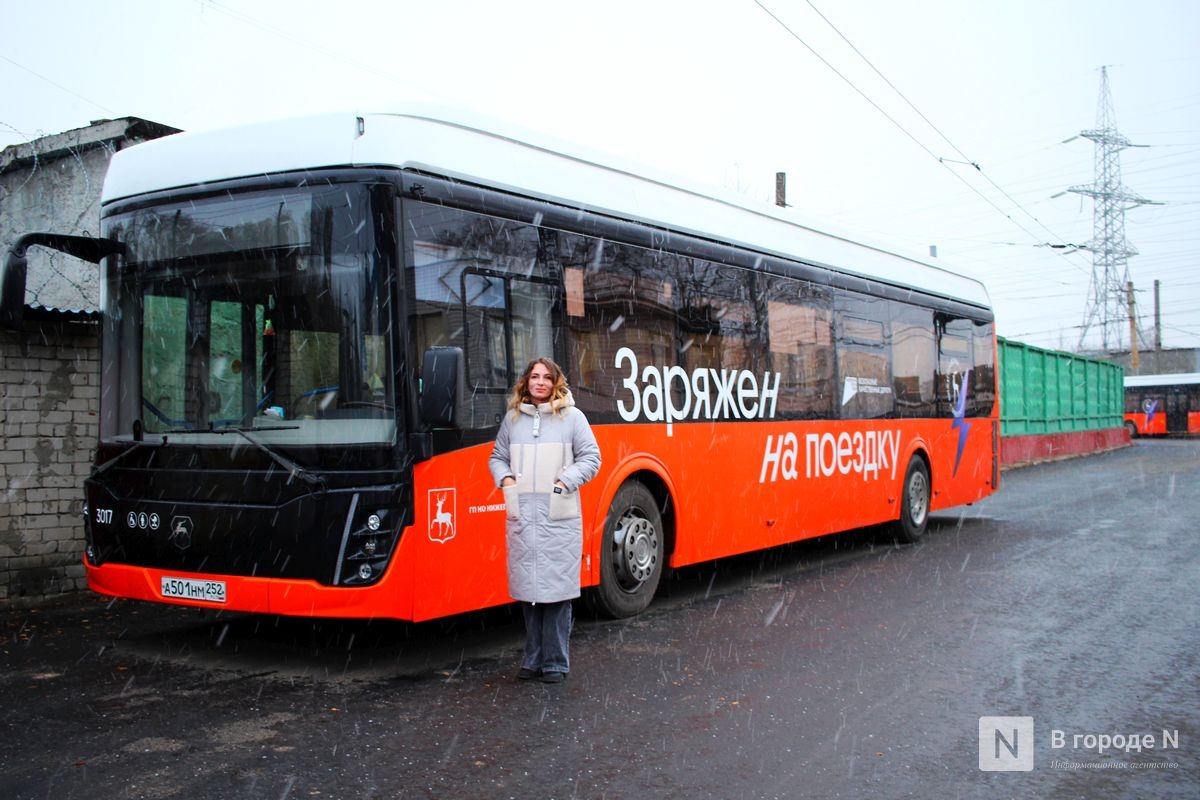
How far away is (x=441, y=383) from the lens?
5.75 m

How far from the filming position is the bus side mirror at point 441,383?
5.75 metres

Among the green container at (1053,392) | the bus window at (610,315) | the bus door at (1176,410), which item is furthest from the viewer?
the bus door at (1176,410)

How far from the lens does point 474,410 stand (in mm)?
6551

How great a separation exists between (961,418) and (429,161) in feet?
31.4

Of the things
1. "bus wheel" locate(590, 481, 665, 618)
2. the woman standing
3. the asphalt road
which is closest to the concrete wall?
the asphalt road

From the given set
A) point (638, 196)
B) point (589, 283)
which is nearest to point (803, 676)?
point (589, 283)

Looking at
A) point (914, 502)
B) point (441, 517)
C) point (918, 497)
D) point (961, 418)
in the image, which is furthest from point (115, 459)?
point (961, 418)

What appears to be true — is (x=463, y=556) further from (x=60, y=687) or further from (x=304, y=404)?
(x=60, y=687)

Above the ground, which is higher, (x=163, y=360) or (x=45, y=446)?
(x=163, y=360)

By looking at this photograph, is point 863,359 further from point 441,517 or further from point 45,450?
point 45,450

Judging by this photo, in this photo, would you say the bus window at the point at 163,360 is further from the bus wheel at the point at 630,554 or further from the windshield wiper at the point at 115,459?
the bus wheel at the point at 630,554

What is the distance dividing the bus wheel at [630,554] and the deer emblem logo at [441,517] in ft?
5.35

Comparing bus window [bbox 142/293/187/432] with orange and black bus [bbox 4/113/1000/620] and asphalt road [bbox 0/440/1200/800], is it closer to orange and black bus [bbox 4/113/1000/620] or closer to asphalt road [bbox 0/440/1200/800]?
orange and black bus [bbox 4/113/1000/620]

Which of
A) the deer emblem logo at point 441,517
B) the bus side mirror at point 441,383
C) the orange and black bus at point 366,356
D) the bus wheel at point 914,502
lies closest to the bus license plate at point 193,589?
the orange and black bus at point 366,356
